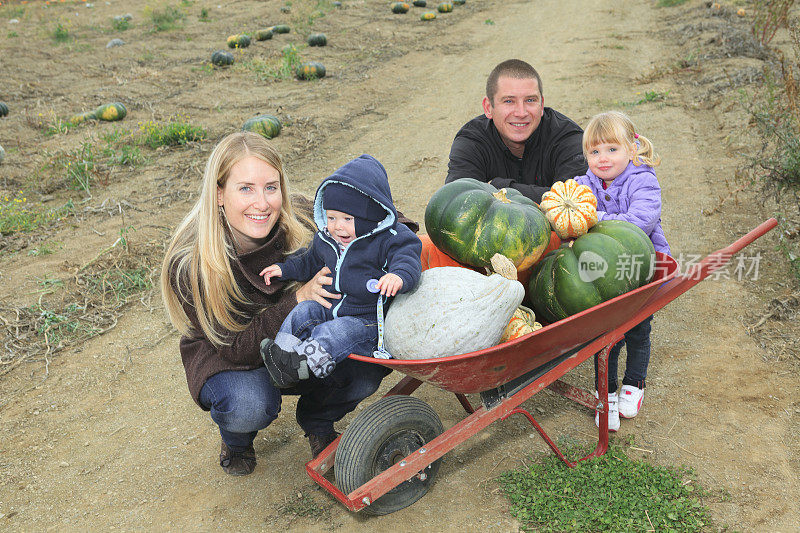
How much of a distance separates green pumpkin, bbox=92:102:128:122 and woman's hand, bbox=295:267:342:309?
782cm

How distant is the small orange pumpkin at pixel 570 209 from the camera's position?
3.26 meters

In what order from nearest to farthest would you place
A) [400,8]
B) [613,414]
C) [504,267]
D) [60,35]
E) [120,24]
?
1. [504,267]
2. [613,414]
3. [60,35]
4. [120,24]
5. [400,8]

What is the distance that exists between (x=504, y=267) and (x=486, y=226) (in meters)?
0.33

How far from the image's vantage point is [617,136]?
364cm

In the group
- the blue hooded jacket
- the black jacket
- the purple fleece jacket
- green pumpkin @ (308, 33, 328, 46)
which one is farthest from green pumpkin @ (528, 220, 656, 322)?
green pumpkin @ (308, 33, 328, 46)

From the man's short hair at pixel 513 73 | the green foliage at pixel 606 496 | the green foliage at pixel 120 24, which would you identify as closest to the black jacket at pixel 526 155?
the man's short hair at pixel 513 73

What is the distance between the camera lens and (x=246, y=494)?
351 centimetres

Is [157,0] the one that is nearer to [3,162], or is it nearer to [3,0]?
[3,0]

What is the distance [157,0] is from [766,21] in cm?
1667

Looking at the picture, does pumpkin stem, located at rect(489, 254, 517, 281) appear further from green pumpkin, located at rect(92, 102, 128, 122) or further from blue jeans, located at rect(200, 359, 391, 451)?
green pumpkin, located at rect(92, 102, 128, 122)

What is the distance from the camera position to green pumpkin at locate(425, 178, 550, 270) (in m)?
3.18

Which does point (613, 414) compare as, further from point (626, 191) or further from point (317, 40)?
point (317, 40)

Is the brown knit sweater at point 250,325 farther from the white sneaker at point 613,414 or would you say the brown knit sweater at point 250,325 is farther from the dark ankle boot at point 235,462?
the white sneaker at point 613,414

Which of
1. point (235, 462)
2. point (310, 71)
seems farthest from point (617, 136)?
point (310, 71)
